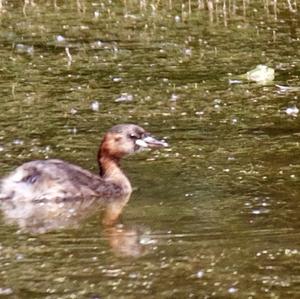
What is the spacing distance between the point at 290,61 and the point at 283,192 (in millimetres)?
5807

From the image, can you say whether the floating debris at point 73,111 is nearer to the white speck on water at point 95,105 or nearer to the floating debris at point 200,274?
the white speck on water at point 95,105

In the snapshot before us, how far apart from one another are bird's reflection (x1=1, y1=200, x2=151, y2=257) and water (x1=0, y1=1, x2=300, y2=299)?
27mm

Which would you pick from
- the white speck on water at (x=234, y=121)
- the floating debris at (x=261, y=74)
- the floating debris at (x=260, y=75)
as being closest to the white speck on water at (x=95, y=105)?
the white speck on water at (x=234, y=121)

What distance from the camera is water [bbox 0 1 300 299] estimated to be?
290 inches

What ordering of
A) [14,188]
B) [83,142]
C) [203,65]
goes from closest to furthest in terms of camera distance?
[14,188], [83,142], [203,65]

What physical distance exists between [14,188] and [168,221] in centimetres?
133

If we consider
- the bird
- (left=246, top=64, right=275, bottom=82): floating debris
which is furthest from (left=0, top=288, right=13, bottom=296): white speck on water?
(left=246, top=64, right=275, bottom=82): floating debris

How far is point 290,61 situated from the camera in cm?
1475

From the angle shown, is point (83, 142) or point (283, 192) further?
point (83, 142)

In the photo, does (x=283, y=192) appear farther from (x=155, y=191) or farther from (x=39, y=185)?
(x=39, y=185)

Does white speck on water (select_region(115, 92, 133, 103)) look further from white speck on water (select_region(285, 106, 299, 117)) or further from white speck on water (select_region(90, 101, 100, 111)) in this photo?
white speck on water (select_region(285, 106, 299, 117))

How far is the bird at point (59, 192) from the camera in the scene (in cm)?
888

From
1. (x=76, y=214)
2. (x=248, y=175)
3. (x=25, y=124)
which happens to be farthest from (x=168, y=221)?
(x=25, y=124)

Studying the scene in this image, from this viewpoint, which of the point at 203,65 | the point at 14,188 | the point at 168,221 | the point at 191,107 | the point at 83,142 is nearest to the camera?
the point at 168,221
